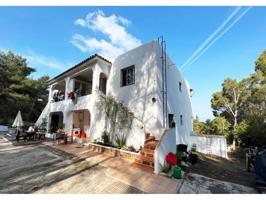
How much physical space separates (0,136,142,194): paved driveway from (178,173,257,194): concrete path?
1795mm

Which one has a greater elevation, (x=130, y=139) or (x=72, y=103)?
(x=72, y=103)

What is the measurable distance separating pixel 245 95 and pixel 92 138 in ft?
80.9

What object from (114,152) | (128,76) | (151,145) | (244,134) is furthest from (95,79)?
(244,134)

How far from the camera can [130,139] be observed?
923cm

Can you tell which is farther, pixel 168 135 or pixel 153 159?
pixel 168 135

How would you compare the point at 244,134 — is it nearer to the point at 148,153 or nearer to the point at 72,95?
the point at 148,153

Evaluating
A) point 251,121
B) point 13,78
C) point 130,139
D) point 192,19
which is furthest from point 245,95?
point 13,78

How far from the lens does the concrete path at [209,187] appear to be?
4883 mm

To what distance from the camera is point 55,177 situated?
17.3 feet

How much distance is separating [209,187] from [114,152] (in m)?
4.73

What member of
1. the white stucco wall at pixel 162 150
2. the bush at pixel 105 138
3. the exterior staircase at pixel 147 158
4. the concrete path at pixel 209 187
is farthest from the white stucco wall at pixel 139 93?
the concrete path at pixel 209 187

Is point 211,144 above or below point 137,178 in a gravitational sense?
below
